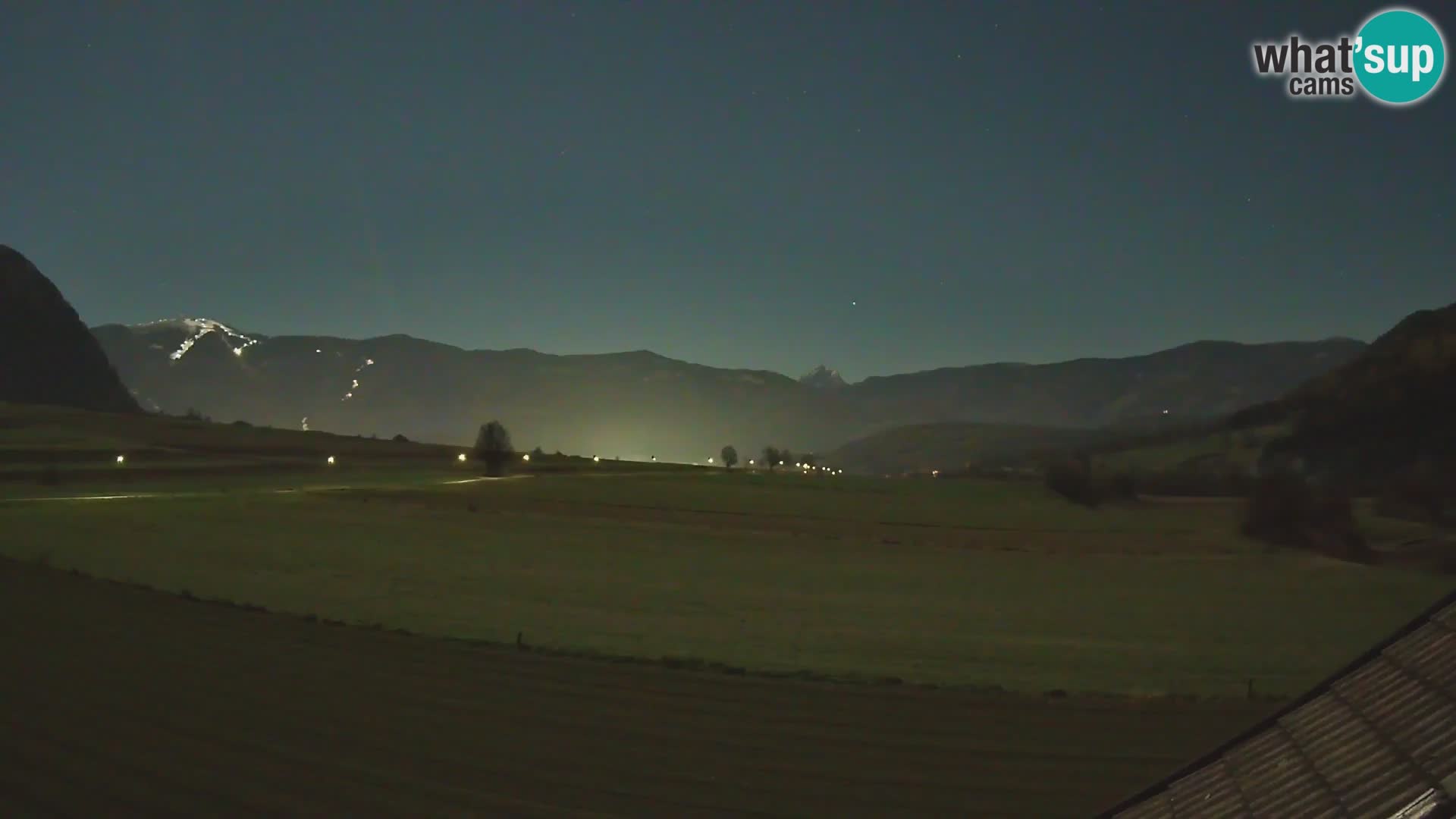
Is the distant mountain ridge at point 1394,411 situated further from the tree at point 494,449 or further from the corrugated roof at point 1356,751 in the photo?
the tree at point 494,449

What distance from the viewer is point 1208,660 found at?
65.0ft

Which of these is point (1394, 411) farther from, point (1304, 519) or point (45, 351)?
point (45, 351)

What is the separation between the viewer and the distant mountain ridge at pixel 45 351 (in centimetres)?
15875

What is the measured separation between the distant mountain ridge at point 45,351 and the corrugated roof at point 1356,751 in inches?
7058

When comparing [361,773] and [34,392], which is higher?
[34,392]

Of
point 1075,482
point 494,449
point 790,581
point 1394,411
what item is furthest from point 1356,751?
point 494,449

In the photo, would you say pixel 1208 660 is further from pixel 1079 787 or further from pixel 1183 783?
pixel 1183 783

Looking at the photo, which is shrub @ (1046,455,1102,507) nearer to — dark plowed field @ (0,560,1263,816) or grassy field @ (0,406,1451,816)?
grassy field @ (0,406,1451,816)

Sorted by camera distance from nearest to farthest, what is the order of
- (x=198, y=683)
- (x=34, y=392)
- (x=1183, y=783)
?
(x=1183, y=783) < (x=198, y=683) < (x=34, y=392)

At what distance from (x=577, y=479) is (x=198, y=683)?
7124cm

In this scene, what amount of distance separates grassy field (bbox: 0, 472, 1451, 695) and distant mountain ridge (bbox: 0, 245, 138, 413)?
120m

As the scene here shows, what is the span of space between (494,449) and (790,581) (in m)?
70.3

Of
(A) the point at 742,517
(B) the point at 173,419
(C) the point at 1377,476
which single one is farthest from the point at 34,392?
(C) the point at 1377,476

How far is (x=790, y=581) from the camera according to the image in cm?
3291
